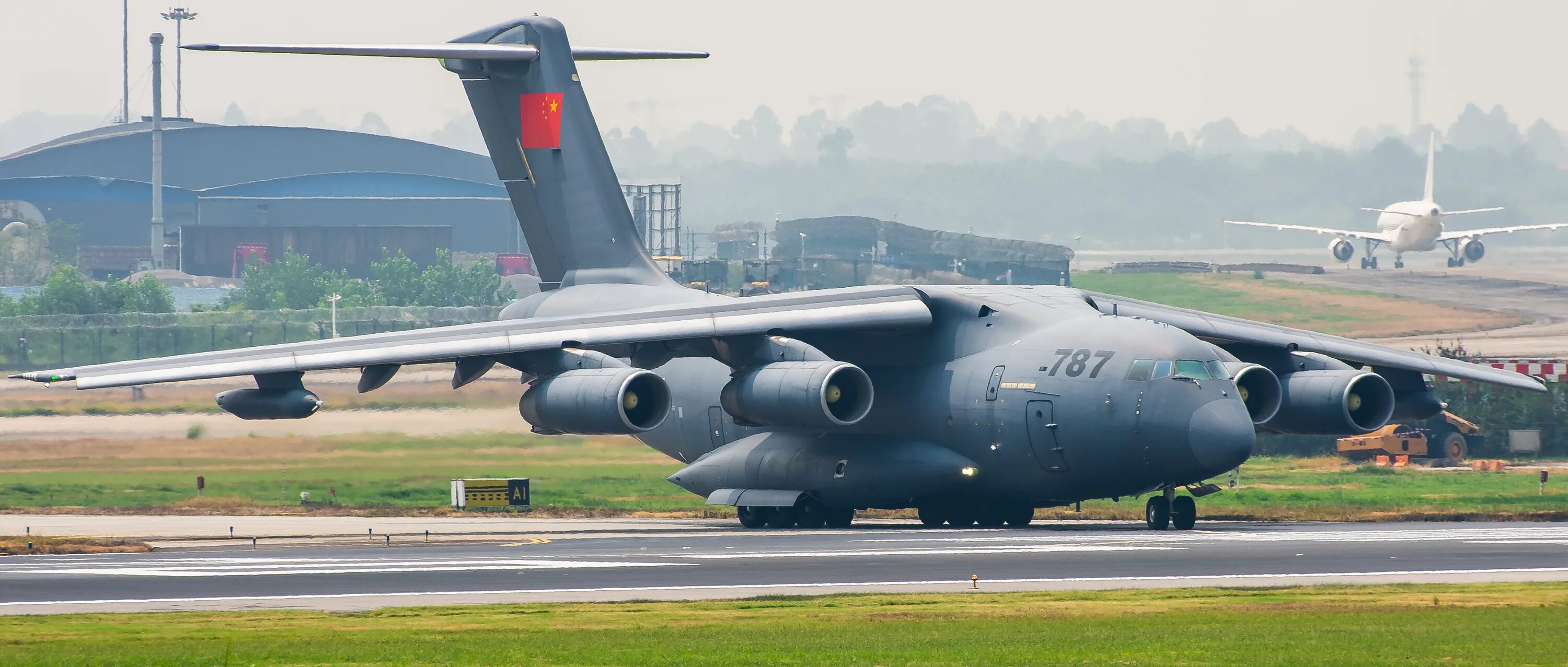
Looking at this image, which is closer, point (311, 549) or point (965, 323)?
point (311, 549)

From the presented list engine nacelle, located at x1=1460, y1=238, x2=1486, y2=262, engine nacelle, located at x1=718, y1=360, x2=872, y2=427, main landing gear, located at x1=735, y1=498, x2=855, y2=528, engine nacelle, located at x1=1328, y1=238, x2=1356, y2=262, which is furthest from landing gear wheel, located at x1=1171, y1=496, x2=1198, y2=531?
engine nacelle, located at x1=1460, y1=238, x2=1486, y2=262

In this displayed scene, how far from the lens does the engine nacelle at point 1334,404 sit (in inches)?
998

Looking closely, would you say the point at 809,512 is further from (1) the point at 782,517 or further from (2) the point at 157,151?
(2) the point at 157,151

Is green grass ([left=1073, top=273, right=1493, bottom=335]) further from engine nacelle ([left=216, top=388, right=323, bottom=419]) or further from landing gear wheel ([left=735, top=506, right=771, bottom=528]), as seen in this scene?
engine nacelle ([left=216, top=388, right=323, bottom=419])

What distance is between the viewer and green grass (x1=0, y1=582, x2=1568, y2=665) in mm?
12125

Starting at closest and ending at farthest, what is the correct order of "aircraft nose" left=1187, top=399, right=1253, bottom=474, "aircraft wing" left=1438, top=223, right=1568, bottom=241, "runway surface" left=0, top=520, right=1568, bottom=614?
"runway surface" left=0, top=520, right=1568, bottom=614, "aircraft nose" left=1187, top=399, right=1253, bottom=474, "aircraft wing" left=1438, top=223, right=1568, bottom=241

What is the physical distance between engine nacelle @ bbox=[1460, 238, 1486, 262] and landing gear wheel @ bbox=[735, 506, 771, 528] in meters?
71.9

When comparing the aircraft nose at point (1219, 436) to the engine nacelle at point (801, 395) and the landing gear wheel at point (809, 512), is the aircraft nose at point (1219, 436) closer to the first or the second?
the engine nacelle at point (801, 395)

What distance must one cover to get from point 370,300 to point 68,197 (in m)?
40.4

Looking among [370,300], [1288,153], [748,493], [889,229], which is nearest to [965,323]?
[748,493]

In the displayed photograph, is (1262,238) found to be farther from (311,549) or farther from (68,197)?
(311,549)

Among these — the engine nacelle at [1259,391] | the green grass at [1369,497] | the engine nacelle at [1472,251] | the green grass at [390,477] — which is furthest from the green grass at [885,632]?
the engine nacelle at [1472,251]

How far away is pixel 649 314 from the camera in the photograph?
25.7 metres

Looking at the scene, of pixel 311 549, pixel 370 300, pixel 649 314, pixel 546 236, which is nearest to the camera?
pixel 311 549
